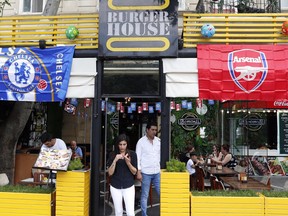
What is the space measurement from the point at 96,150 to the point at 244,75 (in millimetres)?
3195

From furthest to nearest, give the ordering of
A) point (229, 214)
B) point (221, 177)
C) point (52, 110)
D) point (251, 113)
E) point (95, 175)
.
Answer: point (251, 113), point (52, 110), point (221, 177), point (95, 175), point (229, 214)

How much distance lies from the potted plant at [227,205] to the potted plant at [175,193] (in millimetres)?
178

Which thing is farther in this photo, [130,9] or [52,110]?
[52,110]

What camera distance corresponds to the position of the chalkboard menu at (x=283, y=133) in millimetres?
15555

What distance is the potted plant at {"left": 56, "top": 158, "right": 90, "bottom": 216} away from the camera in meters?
6.41

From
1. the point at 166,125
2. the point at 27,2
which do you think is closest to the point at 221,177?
the point at 166,125

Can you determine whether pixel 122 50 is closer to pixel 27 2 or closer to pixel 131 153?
pixel 131 153

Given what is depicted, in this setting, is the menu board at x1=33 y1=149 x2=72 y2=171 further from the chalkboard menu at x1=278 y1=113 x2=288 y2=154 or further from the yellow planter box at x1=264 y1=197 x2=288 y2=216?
the chalkboard menu at x1=278 y1=113 x2=288 y2=154

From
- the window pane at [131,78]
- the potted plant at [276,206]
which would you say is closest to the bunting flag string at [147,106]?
the window pane at [131,78]

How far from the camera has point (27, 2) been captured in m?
16.1

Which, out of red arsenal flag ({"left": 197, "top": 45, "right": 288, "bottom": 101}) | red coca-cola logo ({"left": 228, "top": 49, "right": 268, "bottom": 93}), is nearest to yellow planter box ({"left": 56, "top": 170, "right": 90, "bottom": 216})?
red arsenal flag ({"left": 197, "top": 45, "right": 288, "bottom": 101})

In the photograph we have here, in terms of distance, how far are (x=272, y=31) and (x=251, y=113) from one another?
29.7 ft

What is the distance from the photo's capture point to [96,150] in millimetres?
6961

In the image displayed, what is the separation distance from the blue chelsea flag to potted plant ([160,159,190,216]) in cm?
263
